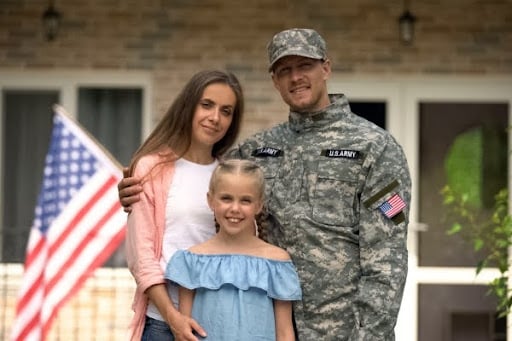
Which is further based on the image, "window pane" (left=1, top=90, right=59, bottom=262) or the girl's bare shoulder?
→ "window pane" (left=1, top=90, right=59, bottom=262)

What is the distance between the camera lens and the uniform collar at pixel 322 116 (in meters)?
4.48

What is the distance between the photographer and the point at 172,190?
455cm

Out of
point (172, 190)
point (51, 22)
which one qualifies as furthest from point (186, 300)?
point (51, 22)

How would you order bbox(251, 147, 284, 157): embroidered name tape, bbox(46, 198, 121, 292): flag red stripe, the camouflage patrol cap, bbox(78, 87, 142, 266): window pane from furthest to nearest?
bbox(78, 87, 142, 266): window pane < bbox(46, 198, 121, 292): flag red stripe < bbox(251, 147, 284, 157): embroidered name tape < the camouflage patrol cap

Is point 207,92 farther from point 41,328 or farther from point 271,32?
point 271,32

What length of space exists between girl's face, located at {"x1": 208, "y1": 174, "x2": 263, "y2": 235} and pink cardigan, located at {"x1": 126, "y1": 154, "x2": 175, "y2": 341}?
301mm

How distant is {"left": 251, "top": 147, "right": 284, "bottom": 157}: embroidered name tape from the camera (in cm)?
456

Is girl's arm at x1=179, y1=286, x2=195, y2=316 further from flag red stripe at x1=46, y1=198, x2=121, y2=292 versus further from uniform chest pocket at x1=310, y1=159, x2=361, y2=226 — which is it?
flag red stripe at x1=46, y1=198, x2=121, y2=292

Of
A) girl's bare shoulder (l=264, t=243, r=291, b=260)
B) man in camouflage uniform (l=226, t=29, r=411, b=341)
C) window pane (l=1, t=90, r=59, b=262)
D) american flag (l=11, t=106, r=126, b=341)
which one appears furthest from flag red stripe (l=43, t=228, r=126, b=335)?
girl's bare shoulder (l=264, t=243, r=291, b=260)

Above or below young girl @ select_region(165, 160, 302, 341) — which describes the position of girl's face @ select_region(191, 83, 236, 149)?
above

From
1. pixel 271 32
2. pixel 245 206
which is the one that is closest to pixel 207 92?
pixel 245 206

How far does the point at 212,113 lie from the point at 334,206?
584 millimetres

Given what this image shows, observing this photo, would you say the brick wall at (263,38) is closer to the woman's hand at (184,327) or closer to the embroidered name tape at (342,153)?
the embroidered name tape at (342,153)

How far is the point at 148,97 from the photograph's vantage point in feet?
32.7
